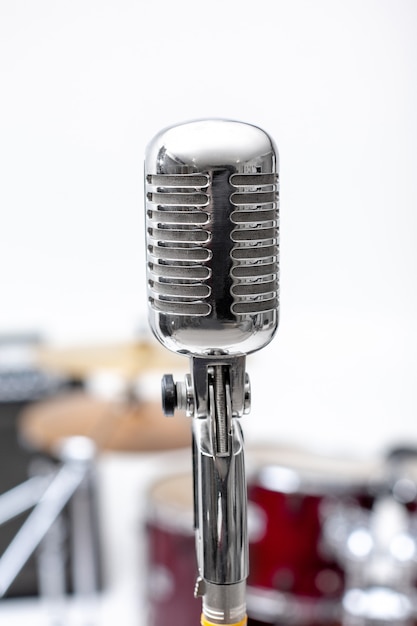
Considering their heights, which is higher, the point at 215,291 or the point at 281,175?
the point at 281,175

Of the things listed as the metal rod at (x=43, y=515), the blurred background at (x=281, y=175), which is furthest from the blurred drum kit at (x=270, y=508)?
the blurred background at (x=281, y=175)

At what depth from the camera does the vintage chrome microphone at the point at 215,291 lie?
1.46 ft

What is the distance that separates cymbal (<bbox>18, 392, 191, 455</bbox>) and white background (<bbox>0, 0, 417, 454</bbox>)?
897 millimetres

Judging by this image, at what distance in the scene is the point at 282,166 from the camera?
323 cm

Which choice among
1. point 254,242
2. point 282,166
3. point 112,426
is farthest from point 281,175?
point 254,242

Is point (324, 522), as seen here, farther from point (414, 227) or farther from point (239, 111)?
point (414, 227)

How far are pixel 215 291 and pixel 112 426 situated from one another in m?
1.35

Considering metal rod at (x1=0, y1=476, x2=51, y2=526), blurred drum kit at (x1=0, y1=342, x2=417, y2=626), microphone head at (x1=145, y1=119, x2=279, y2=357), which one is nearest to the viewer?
microphone head at (x1=145, y1=119, x2=279, y2=357)

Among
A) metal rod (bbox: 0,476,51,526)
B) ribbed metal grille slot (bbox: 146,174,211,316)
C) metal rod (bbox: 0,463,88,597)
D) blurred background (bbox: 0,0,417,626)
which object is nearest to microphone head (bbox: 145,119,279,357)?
ribbed metal grille slot (bbox: 146,174,211,316)

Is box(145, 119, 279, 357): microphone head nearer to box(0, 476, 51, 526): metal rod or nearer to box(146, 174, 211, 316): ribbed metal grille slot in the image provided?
box(146, 174, 211, 316): ribbed metal grille slot

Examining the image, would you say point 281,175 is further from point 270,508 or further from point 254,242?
Answer: point 254,242

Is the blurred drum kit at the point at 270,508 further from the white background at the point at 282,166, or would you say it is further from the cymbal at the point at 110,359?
the white background at the point at 282,166

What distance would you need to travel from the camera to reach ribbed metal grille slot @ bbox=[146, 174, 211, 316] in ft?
1.46

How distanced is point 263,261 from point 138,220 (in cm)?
269
